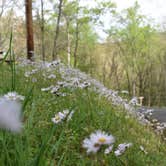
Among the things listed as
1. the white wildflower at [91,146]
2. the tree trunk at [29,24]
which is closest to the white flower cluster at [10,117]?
the white wildflower at [91,146]

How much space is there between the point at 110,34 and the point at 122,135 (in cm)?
3652

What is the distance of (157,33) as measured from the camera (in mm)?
41844

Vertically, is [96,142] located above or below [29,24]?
above

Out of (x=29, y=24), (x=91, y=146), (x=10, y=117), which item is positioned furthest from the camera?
(x=29, y=24)

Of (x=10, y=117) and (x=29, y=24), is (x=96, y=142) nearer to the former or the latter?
(x=10, y=117)

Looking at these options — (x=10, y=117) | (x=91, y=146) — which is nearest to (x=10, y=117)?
(x=10, y=117)

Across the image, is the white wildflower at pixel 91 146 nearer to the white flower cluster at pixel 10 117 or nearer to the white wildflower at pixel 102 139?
the white wildflower at pixel 102 139

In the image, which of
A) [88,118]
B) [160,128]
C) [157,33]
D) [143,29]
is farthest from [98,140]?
[157,33]

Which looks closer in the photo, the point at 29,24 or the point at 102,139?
the point at 102,139

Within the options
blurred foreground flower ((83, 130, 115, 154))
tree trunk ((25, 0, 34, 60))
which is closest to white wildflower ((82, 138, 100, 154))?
blurred foreground flower ((83, 130, 115, 154))

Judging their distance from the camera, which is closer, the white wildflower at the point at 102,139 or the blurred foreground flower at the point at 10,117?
the blurred foreground flower at the point at 10,117

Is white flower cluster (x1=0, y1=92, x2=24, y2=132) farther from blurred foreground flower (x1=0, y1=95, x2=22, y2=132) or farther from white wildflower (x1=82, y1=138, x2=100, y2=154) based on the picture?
white wildflower (x1=82, y1=138, x2=100, y2=154)

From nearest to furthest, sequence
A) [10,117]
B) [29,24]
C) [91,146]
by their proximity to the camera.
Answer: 1. [10,117]
2. [91,146]
3. [29,24]

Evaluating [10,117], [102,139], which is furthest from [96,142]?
[10,117]
